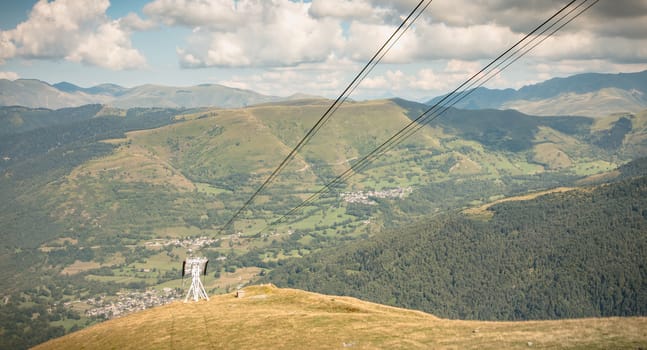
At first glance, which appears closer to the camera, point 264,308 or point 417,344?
point 417,344

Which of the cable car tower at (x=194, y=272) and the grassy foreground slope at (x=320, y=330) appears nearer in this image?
the grassy foreground slope at (x=320, y=330)

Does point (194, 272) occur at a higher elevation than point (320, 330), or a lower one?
lower

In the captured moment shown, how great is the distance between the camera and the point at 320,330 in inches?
1809

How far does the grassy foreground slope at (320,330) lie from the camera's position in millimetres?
33250

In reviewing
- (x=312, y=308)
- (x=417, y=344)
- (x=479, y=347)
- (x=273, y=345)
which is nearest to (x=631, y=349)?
(x=479, y=347)

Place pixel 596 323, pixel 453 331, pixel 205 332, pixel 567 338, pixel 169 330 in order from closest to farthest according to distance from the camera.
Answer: pixel 567 338 < pixel 596 323 < pixel 453 331 < pixel 205 332 < pixel 169 330

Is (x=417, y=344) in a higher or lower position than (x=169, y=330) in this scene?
higher

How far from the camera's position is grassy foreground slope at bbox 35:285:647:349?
109 ft

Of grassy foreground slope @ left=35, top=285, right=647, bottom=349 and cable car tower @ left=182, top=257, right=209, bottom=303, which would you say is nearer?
grassy foreground slope @ left=35, top=285, right=647, bottom=349

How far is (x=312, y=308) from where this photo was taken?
201 ft

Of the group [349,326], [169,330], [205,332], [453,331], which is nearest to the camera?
[453,331]

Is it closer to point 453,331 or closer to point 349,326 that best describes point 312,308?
point 349,326

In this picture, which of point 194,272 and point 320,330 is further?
point 194,272

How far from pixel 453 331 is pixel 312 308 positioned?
24.7 meters
